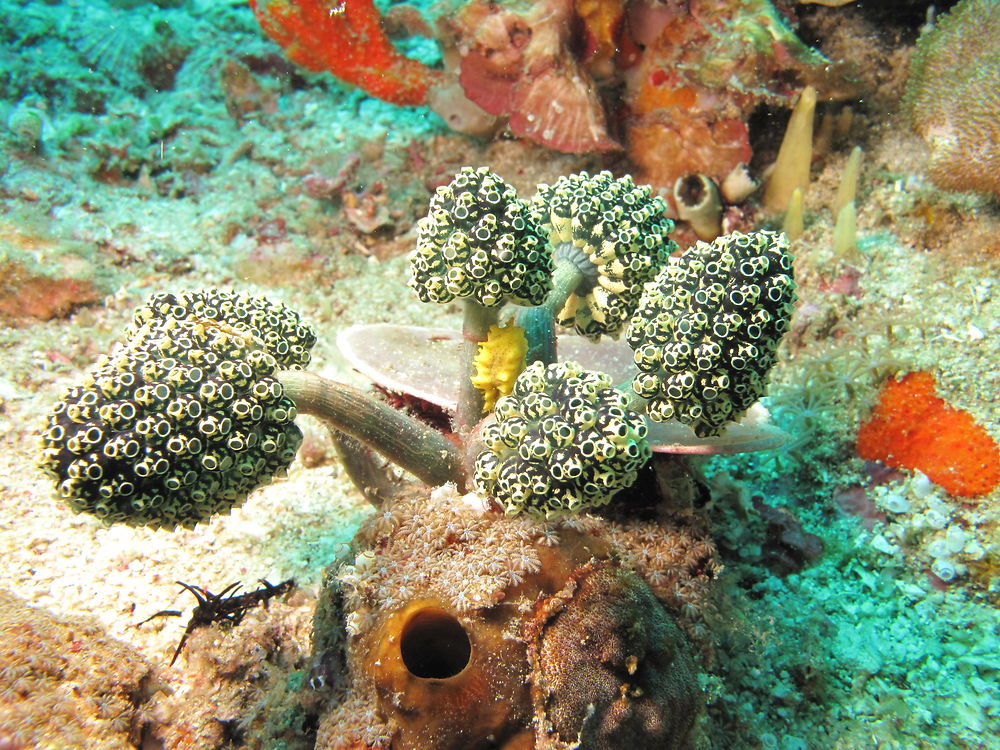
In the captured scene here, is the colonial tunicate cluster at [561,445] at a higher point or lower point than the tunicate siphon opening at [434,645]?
higher

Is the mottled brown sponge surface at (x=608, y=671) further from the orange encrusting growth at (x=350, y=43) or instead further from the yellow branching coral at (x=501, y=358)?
the orange encrusting growth at (x=350, y=43)

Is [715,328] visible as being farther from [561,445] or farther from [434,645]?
[434,645]

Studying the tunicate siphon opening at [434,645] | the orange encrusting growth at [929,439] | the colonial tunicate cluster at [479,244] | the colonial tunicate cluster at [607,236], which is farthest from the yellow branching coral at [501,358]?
the orange encrusting growth at [929,439]

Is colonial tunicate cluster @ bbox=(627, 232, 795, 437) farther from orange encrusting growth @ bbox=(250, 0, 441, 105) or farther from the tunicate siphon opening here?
orange encrusting growth @ bbox=(250, 0, 441, 105)

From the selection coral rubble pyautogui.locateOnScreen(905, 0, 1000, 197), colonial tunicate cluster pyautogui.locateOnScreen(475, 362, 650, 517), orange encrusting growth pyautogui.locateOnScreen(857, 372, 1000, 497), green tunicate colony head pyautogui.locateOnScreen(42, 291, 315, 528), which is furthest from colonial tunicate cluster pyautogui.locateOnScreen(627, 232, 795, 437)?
coral rubble pyautogui.locateOnScreen(905, 0, 1000, 197)

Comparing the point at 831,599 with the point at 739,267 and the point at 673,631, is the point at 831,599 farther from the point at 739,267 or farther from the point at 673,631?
the point at 739,267

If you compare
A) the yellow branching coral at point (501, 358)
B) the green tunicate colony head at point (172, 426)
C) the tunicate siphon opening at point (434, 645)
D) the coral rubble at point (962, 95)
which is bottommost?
the tunicate siphon opening at point (434, 645)

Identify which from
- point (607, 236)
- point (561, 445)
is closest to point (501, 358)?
point (561, 445)

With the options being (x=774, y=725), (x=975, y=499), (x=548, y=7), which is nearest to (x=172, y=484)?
(x=774, y=725)
